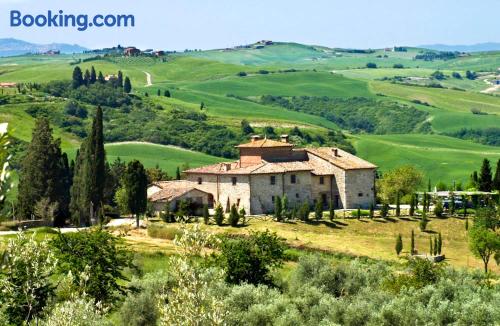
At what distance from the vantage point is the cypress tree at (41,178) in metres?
80.4

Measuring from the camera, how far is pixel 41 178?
80562mm

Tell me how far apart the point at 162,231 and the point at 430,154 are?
95122mm

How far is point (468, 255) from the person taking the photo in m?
72.4

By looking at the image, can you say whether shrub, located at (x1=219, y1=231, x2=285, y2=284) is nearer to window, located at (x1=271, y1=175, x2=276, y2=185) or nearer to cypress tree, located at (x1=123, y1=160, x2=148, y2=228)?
cypress tree, located at (x1=123, y1=160, x2=148, y2=228)

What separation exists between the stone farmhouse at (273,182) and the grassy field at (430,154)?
4730cm

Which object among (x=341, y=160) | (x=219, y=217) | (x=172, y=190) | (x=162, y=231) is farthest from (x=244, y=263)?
(x=341, y=160)

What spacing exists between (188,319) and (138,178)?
55350 mm

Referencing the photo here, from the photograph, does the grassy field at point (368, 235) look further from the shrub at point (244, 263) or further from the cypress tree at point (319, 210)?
the shrub at point (244, 263)

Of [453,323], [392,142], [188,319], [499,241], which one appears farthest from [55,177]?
[392,142]

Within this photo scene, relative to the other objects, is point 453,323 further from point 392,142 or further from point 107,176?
point 392,142

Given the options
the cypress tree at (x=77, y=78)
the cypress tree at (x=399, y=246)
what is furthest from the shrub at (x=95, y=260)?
the cypress tree at (x=77, y=78)

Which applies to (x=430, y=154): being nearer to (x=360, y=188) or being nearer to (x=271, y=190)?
(x=360, y=188)

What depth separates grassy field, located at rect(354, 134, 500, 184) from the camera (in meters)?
142

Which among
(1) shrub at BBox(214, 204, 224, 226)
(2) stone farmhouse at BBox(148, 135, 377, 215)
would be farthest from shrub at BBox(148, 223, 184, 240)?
(2) stone farmhouse at BBox(148, 135, 377, 215)
